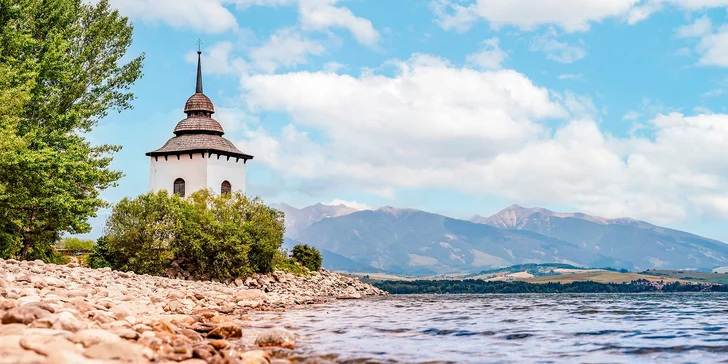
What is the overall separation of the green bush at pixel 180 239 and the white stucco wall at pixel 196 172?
24.6 feet

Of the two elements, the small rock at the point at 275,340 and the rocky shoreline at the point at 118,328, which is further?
the small rock at the point at 275,340

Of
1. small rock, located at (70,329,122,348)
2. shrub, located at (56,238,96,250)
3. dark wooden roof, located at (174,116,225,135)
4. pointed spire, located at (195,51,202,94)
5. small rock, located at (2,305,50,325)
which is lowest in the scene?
small rock, located at (70,329,122,348)

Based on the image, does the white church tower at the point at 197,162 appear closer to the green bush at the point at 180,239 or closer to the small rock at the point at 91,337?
the green bush at the point at 180,239

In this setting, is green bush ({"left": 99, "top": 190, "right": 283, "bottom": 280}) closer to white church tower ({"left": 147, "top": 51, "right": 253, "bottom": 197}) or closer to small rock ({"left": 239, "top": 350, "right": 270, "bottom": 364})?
white church tower ({"left": 147, "top": 51, "right": 253, "bottom": 197})

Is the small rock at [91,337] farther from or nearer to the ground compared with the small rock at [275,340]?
farther from the ground

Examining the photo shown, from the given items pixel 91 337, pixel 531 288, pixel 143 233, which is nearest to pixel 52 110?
pixel 143 233

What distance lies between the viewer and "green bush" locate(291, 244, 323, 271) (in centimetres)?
6775

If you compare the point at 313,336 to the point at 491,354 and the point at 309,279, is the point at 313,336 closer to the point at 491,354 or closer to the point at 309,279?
the point at 491,354

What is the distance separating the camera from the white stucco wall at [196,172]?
198ft

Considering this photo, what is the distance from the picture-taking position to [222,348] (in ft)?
48.2

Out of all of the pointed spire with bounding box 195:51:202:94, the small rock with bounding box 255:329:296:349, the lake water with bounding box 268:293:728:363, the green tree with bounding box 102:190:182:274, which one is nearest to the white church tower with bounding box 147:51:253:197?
the pointed spire with bounding box 195:51:202:94

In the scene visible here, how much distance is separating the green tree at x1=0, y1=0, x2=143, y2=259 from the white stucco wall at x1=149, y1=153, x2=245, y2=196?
17459mm

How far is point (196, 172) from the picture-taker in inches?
2392

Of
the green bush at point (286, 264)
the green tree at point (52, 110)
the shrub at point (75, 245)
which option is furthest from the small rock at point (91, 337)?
the shrub at point (75, 245)
